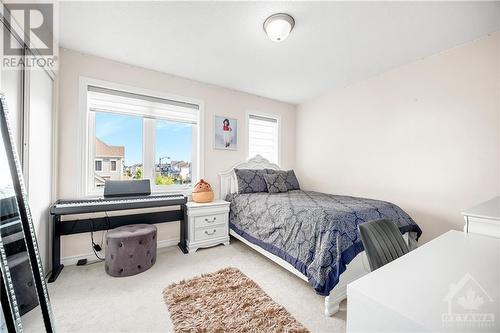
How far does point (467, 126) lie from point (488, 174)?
0.52m

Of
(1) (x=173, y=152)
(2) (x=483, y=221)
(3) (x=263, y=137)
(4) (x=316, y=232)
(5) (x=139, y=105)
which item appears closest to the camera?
(2) (x=483, y=221)

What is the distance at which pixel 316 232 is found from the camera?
174 centimetres

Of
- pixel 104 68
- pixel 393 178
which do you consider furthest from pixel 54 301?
pixel 393 178

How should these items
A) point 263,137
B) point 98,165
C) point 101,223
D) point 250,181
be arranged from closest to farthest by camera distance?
point 101,223, point 98,165, point 250,181, point 263,137

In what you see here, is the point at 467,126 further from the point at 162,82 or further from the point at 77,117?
the point at 77,117

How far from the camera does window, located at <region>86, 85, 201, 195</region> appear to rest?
101 inches

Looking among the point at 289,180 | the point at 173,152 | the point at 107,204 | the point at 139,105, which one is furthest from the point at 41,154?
the point at 289,180

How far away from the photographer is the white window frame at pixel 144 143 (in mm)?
2426

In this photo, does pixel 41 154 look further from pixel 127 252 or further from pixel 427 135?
pixel 427 135

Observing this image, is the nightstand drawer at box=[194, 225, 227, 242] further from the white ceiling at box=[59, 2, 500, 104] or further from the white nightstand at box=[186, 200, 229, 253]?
the white ceiling at box=[59, 2, 500, 104]

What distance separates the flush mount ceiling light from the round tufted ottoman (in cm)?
235

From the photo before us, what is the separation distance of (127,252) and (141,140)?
4.83 feet

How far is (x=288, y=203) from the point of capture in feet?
7.68

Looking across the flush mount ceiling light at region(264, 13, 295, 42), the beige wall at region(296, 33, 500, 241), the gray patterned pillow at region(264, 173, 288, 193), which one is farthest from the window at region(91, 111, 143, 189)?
the beige wall at region(296, 33, 500, 241)
